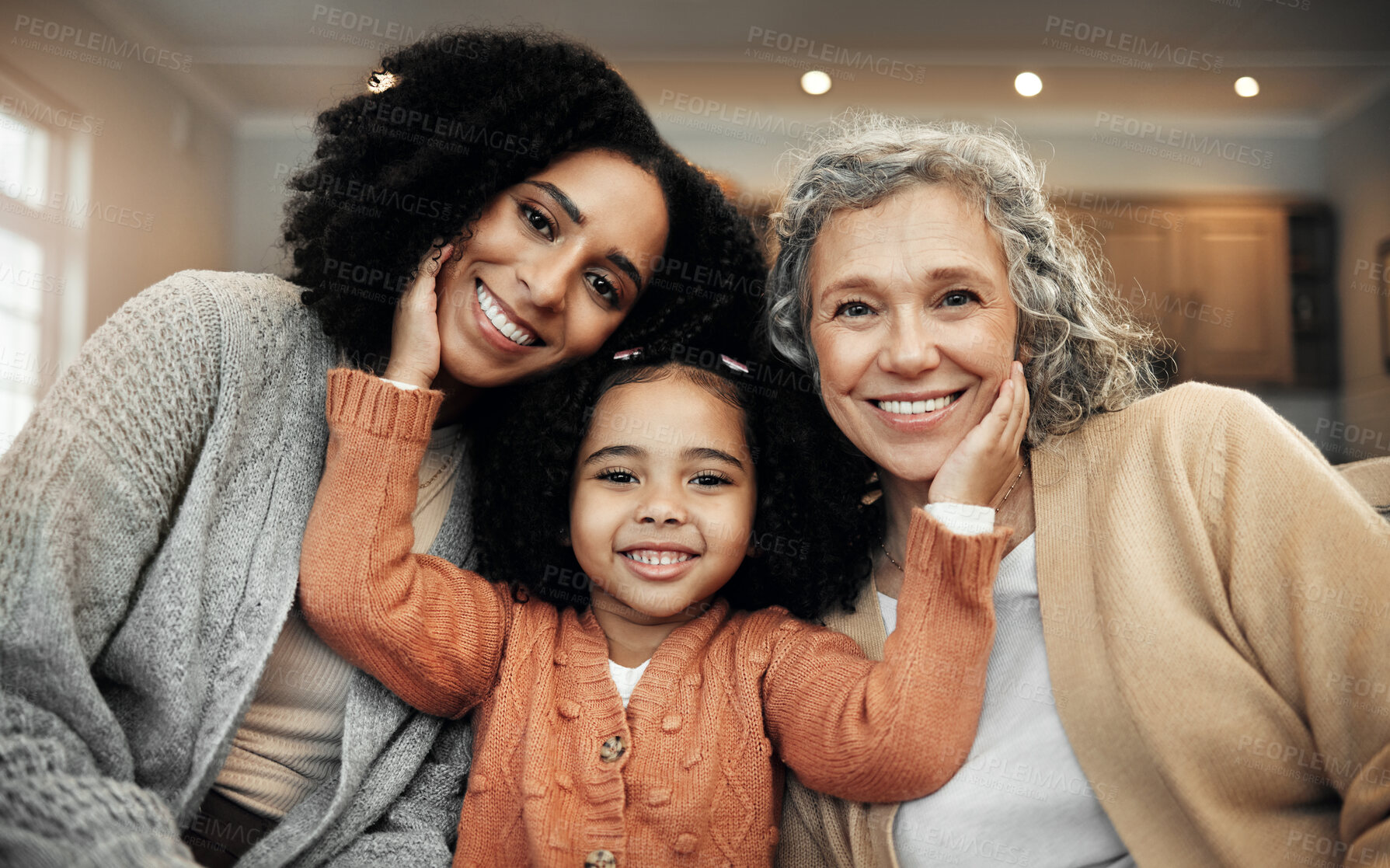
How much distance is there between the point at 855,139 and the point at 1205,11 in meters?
3.78

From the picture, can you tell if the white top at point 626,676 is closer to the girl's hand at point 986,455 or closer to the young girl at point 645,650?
the young girl at point 645,650

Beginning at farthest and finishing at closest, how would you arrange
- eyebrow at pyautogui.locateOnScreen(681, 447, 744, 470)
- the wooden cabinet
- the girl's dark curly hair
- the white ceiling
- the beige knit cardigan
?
1. the wooden cabinet
2. the white ceiling
3. the girl's dark curly hair
4. eyebrow at pyautogui.locateOnScreen(681, 447, 744, 470)
5. the beige knit cardigan

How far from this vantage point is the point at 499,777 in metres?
1.48

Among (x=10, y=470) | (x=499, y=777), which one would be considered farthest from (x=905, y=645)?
(x=10, y=470)

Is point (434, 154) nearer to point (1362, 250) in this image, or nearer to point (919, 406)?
point (919, 406)

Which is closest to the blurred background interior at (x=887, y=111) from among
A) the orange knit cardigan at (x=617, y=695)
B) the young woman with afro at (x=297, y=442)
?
the young woman with afro at (x=297, y=442)

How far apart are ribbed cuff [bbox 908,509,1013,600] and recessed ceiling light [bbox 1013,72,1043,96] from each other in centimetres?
442

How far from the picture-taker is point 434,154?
5.51 feet

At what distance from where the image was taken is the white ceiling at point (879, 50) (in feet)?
14.8

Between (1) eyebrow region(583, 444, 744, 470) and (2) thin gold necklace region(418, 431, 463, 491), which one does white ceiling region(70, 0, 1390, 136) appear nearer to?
(2) thin gold necklace region(418, 431, 463, 491)

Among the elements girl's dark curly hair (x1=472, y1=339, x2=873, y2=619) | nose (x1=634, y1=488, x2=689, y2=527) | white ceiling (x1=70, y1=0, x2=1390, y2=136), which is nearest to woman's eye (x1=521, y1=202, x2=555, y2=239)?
girl's dark curly hair (x1=472, y1=339, x2=873, y2=619)

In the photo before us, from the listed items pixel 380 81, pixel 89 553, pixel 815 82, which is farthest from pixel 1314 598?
pixel 815 82

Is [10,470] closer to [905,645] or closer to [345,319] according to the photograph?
[345,319]

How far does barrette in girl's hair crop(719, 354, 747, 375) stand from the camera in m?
1.77
